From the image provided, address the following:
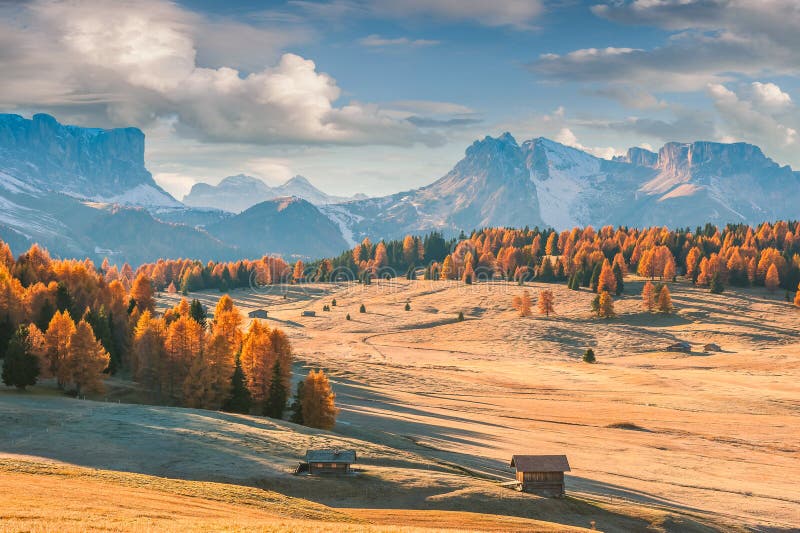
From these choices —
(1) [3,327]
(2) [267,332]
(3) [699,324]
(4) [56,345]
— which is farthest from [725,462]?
(3) [699,324]

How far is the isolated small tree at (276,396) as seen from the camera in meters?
82.8

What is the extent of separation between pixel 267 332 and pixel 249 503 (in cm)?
4773

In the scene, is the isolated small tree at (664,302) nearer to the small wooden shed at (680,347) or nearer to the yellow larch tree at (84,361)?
the small wooden shed at (680,347)

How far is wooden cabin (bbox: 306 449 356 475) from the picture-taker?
55.8 m

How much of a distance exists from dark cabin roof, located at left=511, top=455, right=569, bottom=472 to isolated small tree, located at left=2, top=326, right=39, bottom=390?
47.9 m

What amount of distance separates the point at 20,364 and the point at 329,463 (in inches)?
1465

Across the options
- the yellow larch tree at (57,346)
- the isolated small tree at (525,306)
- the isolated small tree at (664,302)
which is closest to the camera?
the yellow larch tree at (57,346)

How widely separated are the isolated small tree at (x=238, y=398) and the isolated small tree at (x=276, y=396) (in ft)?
6.98

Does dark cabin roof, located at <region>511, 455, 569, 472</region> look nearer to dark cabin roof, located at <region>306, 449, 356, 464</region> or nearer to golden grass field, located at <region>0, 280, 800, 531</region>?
golden grass field, located at <region>0, 280, 800, 531</region>

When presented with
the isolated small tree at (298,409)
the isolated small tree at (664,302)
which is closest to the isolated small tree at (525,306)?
the isolated small tree at (664,302)

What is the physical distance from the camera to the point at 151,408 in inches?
2788

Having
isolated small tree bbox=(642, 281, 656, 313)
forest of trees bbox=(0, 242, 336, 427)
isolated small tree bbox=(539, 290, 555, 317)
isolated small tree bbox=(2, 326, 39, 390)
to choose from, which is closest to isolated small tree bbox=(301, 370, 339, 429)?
forest of trees bbox=(0, 242, 336, 427)

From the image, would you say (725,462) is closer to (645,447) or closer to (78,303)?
(645,447)

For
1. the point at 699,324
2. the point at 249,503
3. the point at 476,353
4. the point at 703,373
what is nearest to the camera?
the point at 249,503
